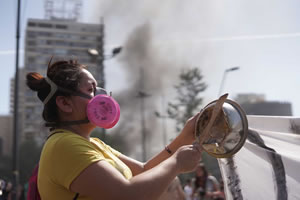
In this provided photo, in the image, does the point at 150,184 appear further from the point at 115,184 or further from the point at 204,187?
the point at 204,187

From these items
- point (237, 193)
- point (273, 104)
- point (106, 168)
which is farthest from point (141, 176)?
point (273, 104)

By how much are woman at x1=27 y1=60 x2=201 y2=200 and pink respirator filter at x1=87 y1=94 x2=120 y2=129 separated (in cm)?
5

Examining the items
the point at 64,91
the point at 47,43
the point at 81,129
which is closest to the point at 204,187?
the point at 81,129

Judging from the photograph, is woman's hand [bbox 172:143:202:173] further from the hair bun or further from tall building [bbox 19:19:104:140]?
tall building [bbox 19:19:104:140]

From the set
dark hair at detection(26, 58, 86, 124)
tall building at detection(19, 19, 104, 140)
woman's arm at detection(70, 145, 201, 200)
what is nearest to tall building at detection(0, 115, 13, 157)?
tall building at detection(19, 19, 104, 140)

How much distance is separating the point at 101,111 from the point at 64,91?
0.22 metres

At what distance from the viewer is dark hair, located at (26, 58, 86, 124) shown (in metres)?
1.60

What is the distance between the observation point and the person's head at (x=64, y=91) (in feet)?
5.22

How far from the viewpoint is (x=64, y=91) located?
5.21 feet

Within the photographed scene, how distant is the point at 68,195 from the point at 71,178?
0.11 meters

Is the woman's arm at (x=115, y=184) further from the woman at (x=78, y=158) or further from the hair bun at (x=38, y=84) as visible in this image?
the hair bun at (x=38, y=84)

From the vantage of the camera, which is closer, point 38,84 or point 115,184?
point 115,184

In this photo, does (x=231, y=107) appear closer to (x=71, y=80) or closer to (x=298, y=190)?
(x=298, y=190)

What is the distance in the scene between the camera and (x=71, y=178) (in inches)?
51.3
